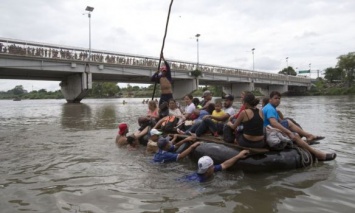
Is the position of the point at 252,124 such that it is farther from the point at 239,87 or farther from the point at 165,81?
the point at 239,87

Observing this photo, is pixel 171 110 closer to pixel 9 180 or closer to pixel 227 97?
pixel 227 97

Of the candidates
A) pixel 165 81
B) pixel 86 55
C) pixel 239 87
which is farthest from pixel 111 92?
pixel 165 81

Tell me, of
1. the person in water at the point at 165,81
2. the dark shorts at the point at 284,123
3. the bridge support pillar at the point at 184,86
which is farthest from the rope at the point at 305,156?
the bridge support pillar at the point at 184,86

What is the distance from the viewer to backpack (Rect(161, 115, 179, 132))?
28.8 feet

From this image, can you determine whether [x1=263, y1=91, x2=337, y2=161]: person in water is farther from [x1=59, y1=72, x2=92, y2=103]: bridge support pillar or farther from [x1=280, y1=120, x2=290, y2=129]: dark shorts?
[x1=59, y1=72, x2=92, y2=103]: bridge support pillar

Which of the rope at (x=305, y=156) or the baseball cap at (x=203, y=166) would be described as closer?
the baseball cap at (x=203, y=166)

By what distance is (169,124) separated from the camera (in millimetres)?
8812

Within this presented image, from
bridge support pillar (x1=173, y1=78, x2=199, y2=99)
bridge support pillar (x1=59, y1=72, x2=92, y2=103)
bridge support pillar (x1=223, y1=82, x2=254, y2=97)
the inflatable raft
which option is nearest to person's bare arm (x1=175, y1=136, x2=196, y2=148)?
the inflatable raft

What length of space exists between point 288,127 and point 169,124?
10.3ft

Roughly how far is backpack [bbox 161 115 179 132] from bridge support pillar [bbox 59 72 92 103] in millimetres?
28941

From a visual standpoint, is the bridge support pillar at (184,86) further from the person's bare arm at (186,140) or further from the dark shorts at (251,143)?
the dark shorts at (251,143)

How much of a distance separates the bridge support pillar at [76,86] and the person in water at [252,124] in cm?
3199

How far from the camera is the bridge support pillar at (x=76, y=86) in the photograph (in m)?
36.2

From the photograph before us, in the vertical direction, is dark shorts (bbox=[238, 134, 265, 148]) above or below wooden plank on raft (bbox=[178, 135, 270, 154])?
above
